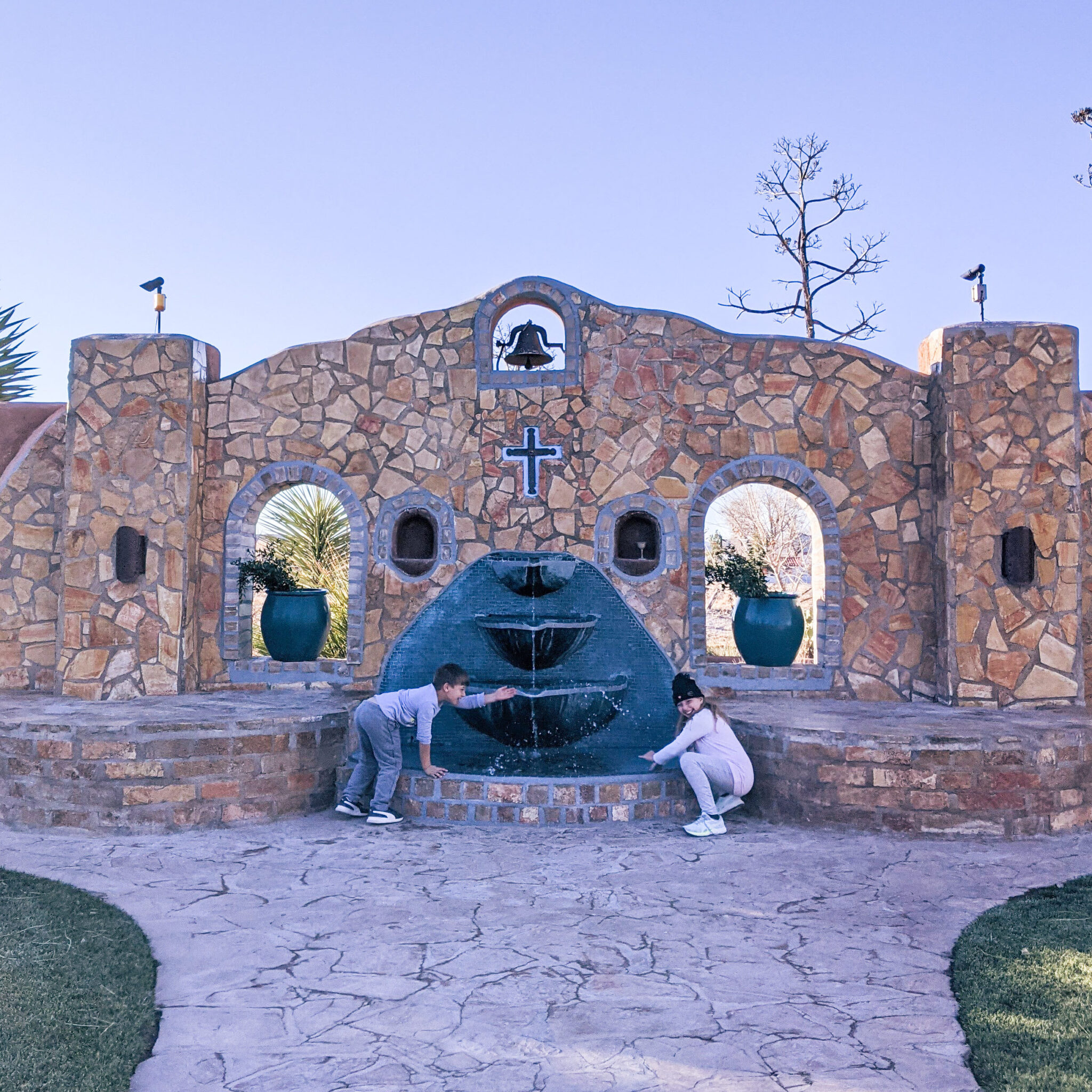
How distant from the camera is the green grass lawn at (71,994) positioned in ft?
10.4

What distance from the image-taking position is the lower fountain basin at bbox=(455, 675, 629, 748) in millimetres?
7375

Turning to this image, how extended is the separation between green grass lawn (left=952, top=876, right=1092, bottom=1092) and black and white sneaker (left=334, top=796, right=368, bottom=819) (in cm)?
377

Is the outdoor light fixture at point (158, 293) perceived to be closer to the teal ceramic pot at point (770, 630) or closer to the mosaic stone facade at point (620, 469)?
the mosaic stone facade at point (620, 469)

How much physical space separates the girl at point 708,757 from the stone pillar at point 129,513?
4292 millimetres

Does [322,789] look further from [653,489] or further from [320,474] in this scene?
[653,489]

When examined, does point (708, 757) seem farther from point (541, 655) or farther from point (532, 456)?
point (532, 456)

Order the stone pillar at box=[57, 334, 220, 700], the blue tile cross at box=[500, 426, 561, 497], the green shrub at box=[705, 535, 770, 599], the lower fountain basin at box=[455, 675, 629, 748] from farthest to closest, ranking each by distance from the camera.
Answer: the green shrub at box=[705, 535, 770, 599] < the blue tile cross at box=[500, 426, 561, 497] < the stone pillar at box=[57, 334, 220, 700] < the lower fountain basin at box=[455, 675, 629, 748]

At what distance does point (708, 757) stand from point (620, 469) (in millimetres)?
3105

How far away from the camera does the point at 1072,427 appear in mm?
8109

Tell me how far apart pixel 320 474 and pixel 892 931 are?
6152mm

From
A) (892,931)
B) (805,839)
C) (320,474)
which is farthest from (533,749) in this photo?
(892,931)

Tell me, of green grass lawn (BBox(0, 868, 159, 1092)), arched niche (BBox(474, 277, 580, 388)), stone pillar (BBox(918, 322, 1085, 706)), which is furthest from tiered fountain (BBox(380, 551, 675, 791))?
green grass lawn (BBox(0, 868, 159, 1092))

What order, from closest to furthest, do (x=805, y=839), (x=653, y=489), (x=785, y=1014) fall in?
(x=785, y=1014)
(x=805, y=839)
(x=653, y=489)

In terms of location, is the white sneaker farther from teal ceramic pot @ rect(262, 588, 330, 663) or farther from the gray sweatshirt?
teal ceramic pot @ rect(262, 588, 330, 663)
